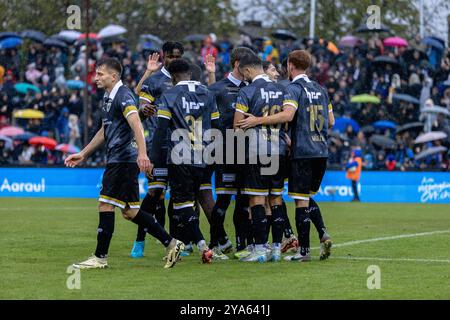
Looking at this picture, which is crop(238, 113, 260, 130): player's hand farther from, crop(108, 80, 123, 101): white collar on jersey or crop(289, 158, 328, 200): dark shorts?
crop(108, 80, 123, 101): white collar on jersey

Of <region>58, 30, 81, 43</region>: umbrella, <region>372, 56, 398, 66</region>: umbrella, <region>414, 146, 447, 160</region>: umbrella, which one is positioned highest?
<region>58, 30, 81, 43</region>: umbrella

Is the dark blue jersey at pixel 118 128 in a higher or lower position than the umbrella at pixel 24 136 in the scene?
higher

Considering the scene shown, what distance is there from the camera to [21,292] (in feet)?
31.3

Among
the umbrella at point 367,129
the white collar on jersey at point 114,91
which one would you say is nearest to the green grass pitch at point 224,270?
the white collar on jersey at point 114,91

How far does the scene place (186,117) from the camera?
39.5 ft

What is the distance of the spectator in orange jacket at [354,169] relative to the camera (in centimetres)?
2908

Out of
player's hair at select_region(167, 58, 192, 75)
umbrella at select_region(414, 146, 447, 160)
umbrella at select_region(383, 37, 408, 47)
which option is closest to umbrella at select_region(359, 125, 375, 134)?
umbrella at select_region(414, 146, 447, 160)

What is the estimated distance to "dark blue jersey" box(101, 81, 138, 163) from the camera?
453 inches

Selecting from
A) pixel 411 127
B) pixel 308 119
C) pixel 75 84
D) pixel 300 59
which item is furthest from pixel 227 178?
pixel 75 84

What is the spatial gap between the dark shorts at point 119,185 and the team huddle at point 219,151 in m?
0.01

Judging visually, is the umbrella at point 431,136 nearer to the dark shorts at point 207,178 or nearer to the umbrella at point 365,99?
the umbrella at point 365,99

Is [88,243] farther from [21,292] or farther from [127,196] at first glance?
[21,292]

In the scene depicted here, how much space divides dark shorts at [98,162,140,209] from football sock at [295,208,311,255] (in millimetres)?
2062

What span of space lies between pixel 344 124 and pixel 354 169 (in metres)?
2.07
